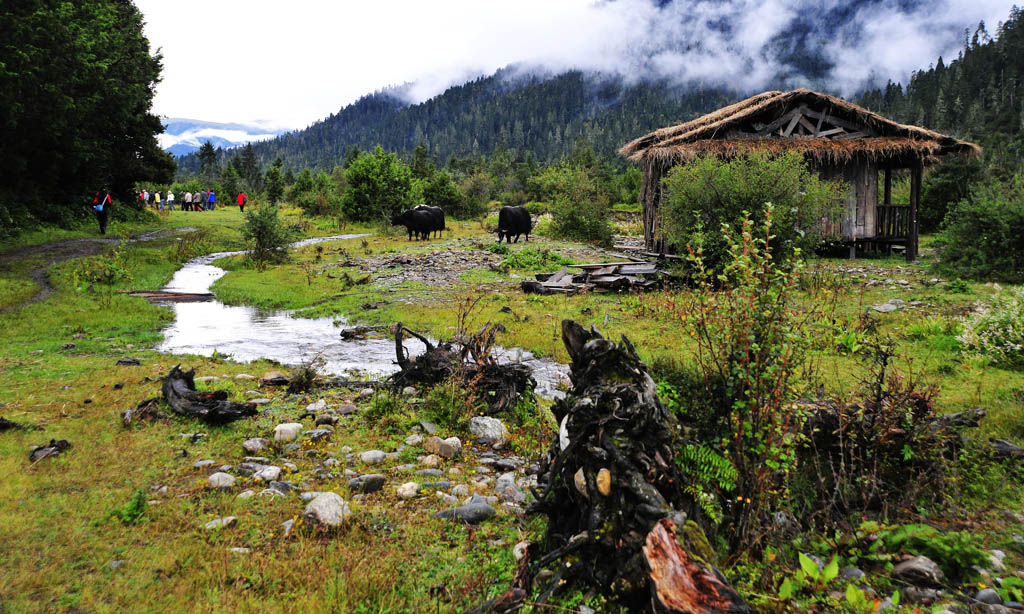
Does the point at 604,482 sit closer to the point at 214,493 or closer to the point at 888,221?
the point at 214,493

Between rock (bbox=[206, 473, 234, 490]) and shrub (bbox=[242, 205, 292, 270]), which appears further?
shrub (bbox=[242, 205, 292, 270])

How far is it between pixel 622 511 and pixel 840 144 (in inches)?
775

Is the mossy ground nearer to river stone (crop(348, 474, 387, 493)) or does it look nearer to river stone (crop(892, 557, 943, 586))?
river stone (crop(348, 474, 387, 493))

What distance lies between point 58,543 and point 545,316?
30.0ft

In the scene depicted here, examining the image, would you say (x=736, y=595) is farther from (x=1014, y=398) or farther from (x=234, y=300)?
(x=234, y=300)

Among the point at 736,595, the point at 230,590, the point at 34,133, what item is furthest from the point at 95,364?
the point at 34,133

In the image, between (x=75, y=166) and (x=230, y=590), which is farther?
(x=75, y=166)

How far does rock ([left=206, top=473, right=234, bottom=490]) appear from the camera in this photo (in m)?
4.24

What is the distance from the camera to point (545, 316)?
38.2 feet

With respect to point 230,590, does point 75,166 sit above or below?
above

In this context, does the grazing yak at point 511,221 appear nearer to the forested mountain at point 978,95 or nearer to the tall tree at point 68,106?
the tall tree at point 68,106

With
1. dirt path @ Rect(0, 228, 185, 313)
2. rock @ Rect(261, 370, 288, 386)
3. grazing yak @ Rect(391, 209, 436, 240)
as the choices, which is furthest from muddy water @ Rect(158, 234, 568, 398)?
grazing yak @ Rect(391, 209, 436, 240)

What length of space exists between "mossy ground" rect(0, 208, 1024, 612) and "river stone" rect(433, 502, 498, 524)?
114 mm

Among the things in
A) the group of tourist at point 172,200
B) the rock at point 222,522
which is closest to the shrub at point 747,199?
the rock at point 222,522
